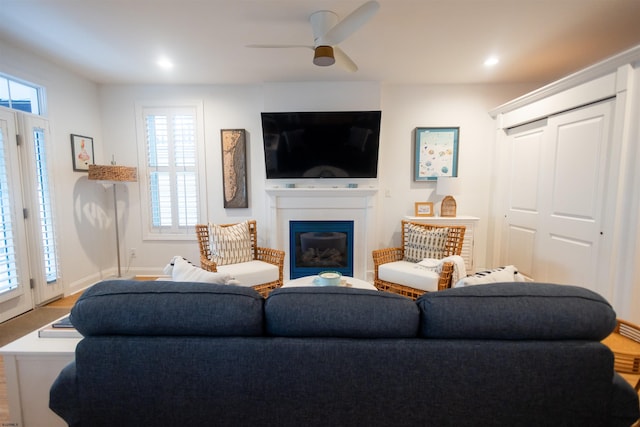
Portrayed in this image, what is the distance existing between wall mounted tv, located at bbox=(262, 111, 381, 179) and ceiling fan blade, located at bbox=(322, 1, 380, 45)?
1.38 m

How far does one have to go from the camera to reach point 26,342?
1.26m

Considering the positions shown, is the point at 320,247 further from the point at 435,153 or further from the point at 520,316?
the point at 520,316

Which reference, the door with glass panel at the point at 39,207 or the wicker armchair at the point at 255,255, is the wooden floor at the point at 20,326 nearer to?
the door with glass panel at the point at 39,207

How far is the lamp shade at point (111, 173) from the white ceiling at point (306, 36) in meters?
1.13

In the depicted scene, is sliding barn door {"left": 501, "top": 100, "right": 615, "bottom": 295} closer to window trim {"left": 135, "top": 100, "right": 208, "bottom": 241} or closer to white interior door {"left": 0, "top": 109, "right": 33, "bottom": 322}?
window trim {"left": 135, "top": 100, "right": 208, "bottom": 241}

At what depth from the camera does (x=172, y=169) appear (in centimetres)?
379

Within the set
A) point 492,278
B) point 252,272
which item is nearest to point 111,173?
point 252,272

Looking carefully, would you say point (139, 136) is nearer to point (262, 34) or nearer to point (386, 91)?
point (262, 34)

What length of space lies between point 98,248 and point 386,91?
4385mm

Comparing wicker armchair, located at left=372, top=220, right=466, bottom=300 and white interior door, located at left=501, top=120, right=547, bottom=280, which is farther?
white interior door, located at left=501, top=120, right=547, bottom=280

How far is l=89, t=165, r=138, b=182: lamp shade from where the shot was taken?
318cm

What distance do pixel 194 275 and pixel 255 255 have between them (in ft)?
5.94

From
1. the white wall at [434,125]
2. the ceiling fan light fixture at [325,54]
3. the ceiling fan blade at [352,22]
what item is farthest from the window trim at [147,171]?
the white wall at [434,125]

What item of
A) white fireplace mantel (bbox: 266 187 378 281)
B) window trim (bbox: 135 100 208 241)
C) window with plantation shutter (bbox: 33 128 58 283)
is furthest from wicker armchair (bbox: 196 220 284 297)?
window with plantation shutter (bbox: 33 128 58 283)
